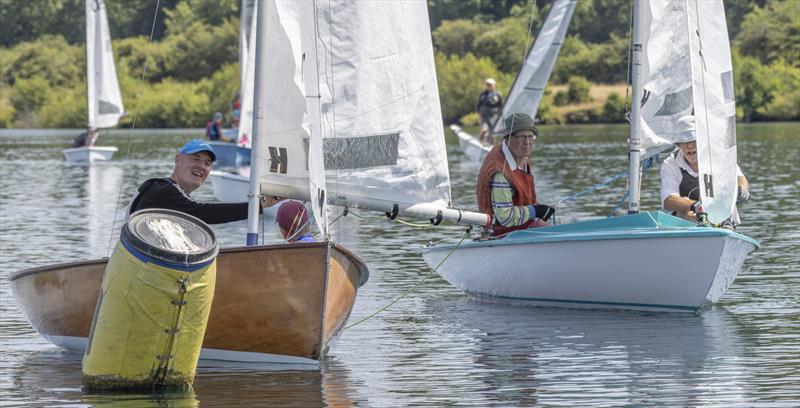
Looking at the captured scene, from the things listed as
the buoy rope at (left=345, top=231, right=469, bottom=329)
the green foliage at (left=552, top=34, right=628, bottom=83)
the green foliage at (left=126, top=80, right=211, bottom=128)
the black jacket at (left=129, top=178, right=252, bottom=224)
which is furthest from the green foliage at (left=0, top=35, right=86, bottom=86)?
the black jacket at (left=129, top=178, right=252, bottom=224)

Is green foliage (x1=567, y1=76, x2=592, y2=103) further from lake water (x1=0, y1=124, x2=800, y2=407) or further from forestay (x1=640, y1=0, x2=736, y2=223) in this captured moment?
forestay (x1=640, y1=0, x2=736, y2=223)

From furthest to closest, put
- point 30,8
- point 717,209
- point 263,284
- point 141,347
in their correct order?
1. point 30,8
2. point 717,209
3. point 263,284
4. point 141,347

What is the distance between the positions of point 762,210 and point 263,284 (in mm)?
16513

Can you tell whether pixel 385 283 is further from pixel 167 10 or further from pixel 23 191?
pixel 167 10

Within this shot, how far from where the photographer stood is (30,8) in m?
127

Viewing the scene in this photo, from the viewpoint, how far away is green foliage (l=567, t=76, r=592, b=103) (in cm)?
9094

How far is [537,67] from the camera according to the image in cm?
3522

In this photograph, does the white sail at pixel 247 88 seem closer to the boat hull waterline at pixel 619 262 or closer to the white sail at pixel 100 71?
the white sail at pixel 100 71

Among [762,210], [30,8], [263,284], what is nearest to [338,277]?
[263,284]

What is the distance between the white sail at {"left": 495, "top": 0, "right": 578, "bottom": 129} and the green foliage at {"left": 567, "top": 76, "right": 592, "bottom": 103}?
5556cm

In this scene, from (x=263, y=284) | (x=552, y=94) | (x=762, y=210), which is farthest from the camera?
(x=552, y=94)

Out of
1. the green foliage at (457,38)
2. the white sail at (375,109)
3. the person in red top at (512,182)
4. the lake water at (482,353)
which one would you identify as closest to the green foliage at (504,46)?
the green foliage at (457,38)

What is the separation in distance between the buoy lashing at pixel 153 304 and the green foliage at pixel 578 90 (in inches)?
3160

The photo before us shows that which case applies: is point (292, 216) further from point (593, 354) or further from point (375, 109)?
point (593, 354)
